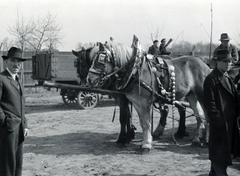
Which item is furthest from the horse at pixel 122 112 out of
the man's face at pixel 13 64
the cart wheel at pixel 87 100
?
the cart wheel at pixel 87 100

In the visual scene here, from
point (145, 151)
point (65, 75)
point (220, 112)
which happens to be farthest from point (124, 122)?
point (65, 75)

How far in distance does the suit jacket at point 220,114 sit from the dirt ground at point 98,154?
98cm

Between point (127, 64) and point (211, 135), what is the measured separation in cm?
288

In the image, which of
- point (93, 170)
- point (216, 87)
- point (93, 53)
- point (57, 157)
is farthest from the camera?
point (93, 53)

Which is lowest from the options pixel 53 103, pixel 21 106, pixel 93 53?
pixel 53 103

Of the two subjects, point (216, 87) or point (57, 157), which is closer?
point (216, 87)

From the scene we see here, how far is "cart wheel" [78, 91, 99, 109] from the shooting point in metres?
14.7

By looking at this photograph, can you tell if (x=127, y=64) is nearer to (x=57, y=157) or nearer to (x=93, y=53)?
(x=93, y=53)

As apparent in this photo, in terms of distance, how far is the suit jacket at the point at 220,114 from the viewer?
502 cm

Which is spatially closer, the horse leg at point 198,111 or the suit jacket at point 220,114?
the suit jacket at point 220,114

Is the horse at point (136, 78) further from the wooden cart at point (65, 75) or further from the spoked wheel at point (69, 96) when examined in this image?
the spoked wheel at point (69, 96)

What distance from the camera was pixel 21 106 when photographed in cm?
470

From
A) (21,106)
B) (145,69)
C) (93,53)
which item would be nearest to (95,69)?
(93,53)

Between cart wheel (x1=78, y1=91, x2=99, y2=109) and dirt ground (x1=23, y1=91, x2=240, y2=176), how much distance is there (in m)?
2.90
